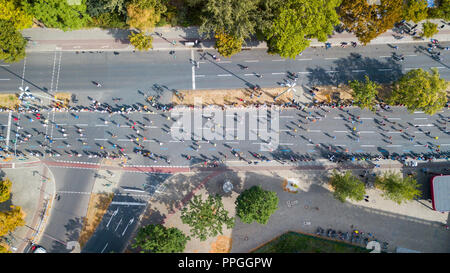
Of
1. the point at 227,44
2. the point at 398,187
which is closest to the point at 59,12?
the point at 227,44

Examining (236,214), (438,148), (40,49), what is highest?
(40,49)

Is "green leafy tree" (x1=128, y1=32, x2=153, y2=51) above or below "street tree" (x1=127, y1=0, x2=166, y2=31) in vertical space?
below

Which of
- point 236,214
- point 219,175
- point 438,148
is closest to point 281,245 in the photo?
point 236,214

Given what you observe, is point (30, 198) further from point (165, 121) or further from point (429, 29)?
point (429, 29)

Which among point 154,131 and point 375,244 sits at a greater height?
point 154,131

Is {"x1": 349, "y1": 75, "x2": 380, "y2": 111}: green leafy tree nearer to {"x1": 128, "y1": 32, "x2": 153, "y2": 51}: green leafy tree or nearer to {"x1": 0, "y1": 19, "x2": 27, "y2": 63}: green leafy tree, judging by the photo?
{"x1": 128, "y1": 32, "x2": 153, "y2": 51}: green leafy tree

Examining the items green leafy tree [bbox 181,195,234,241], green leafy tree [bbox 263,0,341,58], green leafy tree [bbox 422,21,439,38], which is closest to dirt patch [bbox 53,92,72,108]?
green leafy tree [bbox 181,195,234,241]

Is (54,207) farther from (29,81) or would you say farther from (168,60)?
(168,60)
